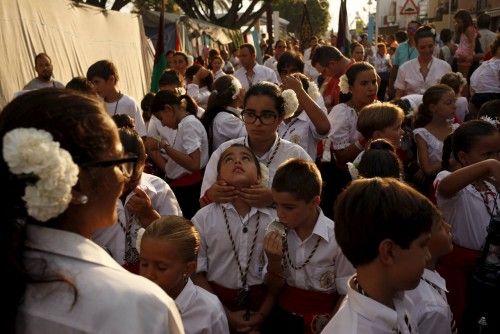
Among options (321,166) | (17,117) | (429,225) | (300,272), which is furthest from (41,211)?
(321,166)

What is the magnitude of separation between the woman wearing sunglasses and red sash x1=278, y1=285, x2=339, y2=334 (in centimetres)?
87

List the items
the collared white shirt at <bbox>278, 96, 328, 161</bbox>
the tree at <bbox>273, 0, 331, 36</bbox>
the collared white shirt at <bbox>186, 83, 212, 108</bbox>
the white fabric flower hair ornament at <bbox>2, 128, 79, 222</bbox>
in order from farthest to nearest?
the tree at <bbox>273, 0, 331, 36</bbox>, the collared white shirt at <bbox>186, 83, 212, 108</bbox>, the collared white shirt at <bbox>278, 96, 328, 161</bbox>, the white fabric flower hair ornament at <bbox>2, 128, 79, 222</bbox>

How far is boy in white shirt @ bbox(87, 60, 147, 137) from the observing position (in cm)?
598

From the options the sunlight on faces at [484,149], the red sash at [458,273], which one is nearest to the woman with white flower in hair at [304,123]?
the sunlight on faces at [484,149]

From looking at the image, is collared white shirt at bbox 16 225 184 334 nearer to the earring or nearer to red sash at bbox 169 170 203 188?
the earring

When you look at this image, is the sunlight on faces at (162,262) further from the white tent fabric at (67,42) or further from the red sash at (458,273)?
the white tent fabric at (67,42)

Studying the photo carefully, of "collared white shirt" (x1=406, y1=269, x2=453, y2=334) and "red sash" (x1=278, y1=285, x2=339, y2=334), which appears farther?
"red sash" (x1=278, y1=285, x2=339, y2=334)

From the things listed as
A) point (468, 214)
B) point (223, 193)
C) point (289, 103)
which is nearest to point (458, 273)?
point (468, 214)

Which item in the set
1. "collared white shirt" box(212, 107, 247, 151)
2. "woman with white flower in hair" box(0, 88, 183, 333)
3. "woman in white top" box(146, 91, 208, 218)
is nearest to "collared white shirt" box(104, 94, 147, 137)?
"woman in white top" box(146, 91, 208, 218)

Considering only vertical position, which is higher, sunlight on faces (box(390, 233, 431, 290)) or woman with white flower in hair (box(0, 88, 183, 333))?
woman with white flower in hair (box(0, 88, 183, 333))

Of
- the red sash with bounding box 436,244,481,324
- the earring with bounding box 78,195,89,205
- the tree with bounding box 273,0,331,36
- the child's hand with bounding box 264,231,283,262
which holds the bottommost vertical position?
the tree with bounding box 273,0,331,36

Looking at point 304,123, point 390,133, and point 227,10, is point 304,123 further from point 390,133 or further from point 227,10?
point 227,10

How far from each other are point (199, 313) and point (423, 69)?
554 cm

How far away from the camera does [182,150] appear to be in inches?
205
